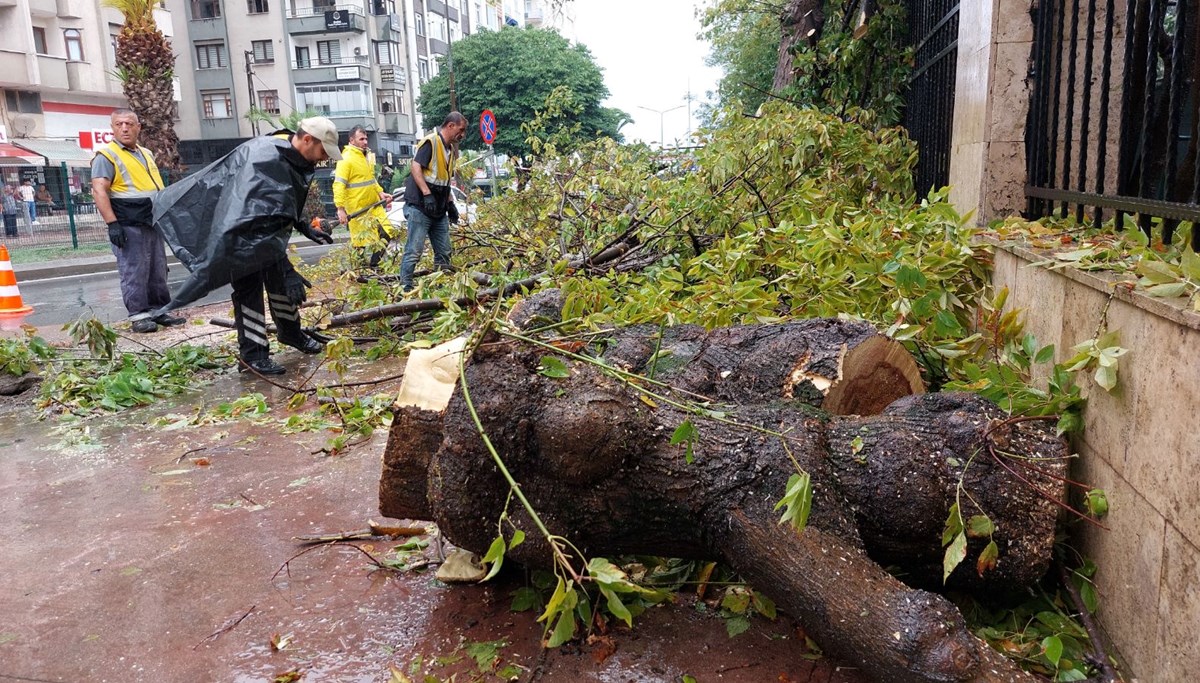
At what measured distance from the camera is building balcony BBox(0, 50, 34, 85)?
1206 inches

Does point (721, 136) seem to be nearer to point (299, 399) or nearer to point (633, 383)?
point (299, 399)

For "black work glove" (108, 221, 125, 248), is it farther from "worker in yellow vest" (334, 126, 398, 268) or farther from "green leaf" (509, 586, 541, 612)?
"green leaf" (509, 586, 541, 612)

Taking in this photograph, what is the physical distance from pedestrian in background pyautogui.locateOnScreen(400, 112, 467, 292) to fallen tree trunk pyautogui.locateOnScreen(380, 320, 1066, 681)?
528cm

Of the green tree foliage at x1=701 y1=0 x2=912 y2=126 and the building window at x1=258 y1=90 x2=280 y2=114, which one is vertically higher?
the building window at x1=258 y1=90 x2=280 y2=114

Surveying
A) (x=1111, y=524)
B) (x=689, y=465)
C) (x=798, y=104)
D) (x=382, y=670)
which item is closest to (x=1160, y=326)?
(x=1111, y=524)

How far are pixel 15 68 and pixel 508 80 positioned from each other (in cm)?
2491

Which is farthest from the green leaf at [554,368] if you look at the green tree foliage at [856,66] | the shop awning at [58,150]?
the shop awning at [58,150]

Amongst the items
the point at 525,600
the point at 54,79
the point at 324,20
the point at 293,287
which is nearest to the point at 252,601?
the point at 525,600

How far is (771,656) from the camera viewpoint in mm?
2352

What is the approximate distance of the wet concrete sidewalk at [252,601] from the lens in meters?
2.40

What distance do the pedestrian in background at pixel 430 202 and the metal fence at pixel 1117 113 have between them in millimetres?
5190

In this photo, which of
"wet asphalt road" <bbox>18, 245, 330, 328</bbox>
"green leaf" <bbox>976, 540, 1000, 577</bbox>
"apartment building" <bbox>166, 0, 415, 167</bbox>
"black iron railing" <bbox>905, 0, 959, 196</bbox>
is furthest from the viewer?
"apartment building" <bbox>166, 0, 415, 167</bbox>

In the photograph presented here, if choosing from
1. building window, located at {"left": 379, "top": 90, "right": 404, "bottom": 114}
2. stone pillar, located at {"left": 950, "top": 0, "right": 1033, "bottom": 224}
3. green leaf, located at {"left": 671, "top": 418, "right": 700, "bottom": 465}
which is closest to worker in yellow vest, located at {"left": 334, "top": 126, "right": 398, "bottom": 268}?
stone pillar, located at {"left": 950, "top": 0, "right": 1033, "bottom": 224}

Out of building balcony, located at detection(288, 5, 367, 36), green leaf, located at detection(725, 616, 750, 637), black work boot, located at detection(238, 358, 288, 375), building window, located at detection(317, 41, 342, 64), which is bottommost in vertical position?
green leaf, located at detection(725, 616, 750, 637)
